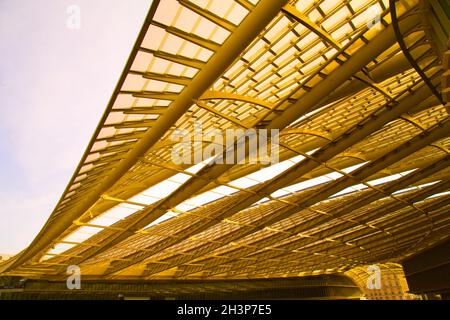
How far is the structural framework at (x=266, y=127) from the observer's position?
898 cm

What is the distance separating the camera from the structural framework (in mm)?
8984

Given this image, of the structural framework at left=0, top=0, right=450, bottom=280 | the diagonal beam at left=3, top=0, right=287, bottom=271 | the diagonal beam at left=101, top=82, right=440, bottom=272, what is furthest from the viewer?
the diagonal beam at left=101, top=82, right=440, bottom=272

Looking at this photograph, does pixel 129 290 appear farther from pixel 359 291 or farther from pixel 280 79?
pixel 359 291

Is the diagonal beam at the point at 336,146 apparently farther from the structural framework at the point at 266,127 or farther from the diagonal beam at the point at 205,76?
the diagonal beam at the point at 205,76

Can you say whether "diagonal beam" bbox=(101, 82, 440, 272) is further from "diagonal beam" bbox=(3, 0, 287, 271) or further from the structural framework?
"diagonal beam" bbox=(3, 0, 287, 271)

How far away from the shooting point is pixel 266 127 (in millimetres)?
13727

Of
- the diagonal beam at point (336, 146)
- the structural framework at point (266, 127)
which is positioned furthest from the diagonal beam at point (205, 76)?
the diagonal beam at point (336, 146)

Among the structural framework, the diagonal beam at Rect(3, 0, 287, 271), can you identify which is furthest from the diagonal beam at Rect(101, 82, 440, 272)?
the diagonal beam at Rect(3, 0, 287, 271)

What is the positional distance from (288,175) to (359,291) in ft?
214

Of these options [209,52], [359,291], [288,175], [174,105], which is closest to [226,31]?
[209,52]

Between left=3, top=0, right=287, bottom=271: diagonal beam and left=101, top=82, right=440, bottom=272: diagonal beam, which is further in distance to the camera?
left=101, top=82, right=440, bottom=272: diagonal beam

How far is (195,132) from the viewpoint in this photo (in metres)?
16.5
